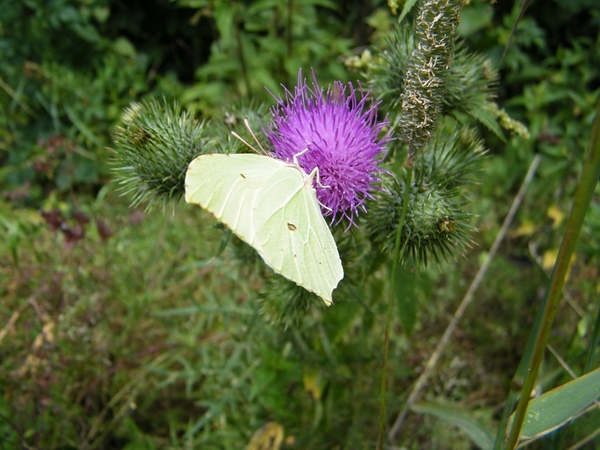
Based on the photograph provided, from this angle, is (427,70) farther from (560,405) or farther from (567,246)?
(560,405)

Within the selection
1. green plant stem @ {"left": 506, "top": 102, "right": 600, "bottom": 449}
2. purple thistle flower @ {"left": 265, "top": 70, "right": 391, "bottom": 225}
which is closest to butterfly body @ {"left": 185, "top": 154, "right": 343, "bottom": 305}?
purple thistle flower @ {"left": 265, "top": 70, "right": 391, "bottom": 225}

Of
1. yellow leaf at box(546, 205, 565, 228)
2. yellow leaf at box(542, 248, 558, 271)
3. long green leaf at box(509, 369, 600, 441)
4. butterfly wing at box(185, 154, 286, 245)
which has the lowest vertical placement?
yellow leaf at box(542, 248, 558, 271)

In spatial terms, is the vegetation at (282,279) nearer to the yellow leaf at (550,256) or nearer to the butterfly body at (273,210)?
the yellow leaf at (550,256)

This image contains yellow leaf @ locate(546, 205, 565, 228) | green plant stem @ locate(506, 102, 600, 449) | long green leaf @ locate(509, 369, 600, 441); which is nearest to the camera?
green plant stem @ locate(506, 102, 600, 449)

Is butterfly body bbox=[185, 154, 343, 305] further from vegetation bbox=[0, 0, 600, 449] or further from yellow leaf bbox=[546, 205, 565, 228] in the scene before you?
yellow leaf bbox=[546, 205, 565, 228]

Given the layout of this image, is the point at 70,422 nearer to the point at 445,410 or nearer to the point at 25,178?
the point at 445,410

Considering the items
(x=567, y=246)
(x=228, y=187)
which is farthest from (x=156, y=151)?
(x=567, y=246)

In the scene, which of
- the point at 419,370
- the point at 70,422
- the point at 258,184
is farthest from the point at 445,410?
the point at 70,422
